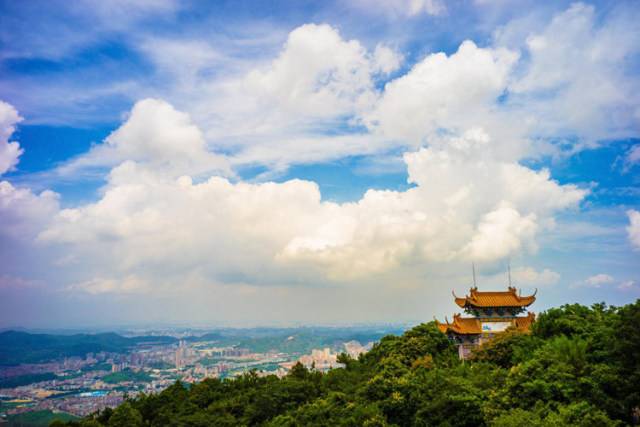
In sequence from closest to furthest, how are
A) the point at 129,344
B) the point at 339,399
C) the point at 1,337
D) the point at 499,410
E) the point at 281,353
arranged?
the point at 499,410, the point at 339,399, the point at 281,353, the point at 1,337, the point at 129,344

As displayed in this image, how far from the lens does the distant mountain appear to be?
444 feet

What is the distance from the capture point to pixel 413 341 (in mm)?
32656

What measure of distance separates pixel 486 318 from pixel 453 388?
12.8 metres

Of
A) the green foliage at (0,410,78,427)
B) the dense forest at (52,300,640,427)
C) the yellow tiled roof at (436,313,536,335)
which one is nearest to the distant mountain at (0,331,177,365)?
the green foliage at (0,410,78,427)

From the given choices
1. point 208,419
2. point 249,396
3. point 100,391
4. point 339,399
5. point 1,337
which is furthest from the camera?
point 1,337

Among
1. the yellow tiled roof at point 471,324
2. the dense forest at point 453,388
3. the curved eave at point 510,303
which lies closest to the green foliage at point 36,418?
the dense forest at point 453,388

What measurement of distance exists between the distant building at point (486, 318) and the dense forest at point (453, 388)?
4.12 ft

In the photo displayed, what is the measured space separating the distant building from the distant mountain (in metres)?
134

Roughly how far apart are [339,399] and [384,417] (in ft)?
13.0

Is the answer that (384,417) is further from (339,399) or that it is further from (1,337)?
(1,337)

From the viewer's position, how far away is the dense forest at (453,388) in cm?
1788

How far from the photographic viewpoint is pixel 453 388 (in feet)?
70.4

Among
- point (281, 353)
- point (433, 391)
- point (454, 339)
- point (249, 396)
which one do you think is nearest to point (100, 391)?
point (281, 353)

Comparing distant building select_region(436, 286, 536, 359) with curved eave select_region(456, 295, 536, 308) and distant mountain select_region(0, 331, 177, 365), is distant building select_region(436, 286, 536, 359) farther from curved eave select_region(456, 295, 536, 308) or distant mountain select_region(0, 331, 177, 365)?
distant mountain select_region(0, 331, 177, 365)
